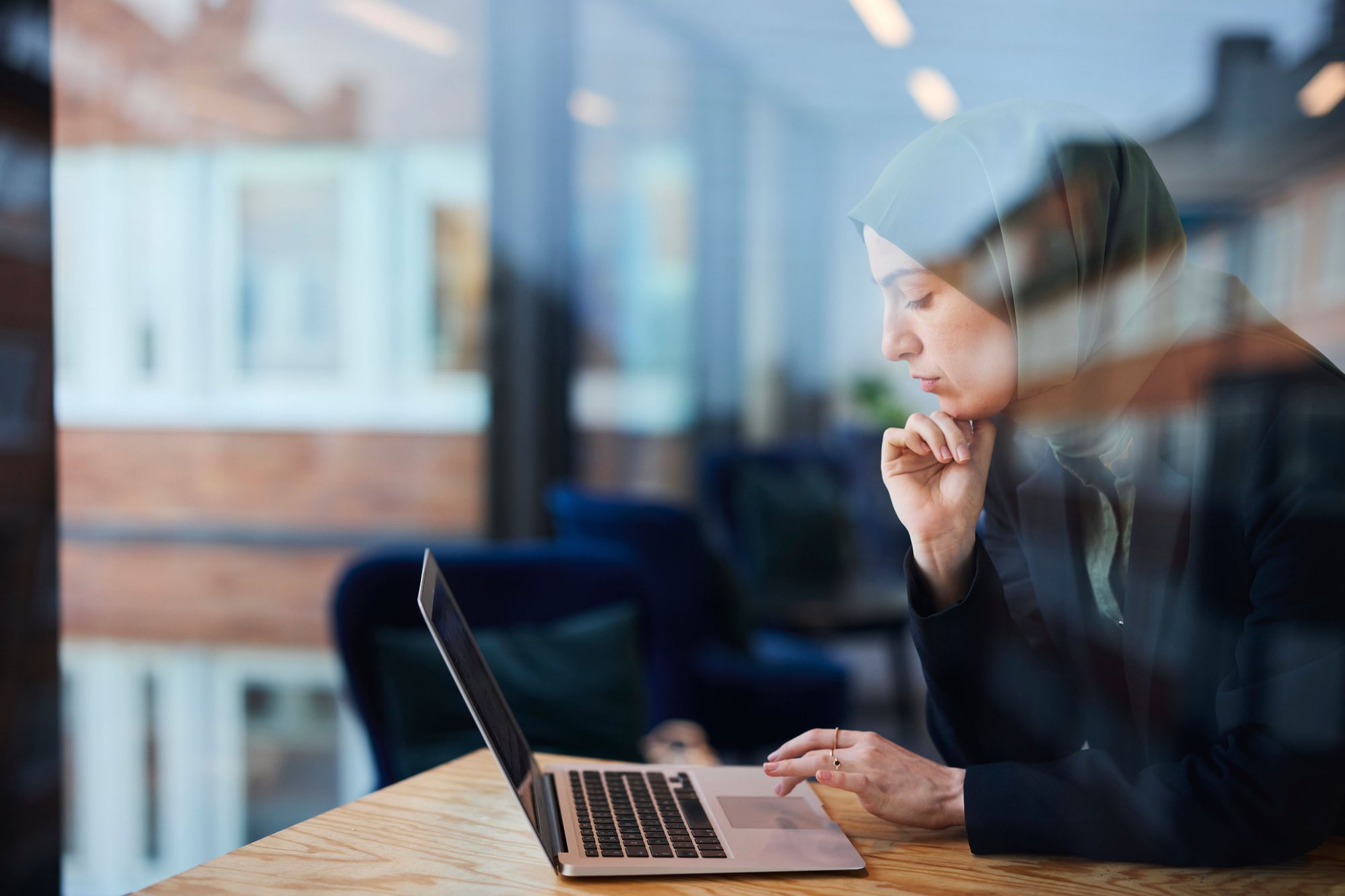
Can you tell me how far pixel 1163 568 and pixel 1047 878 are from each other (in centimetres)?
27

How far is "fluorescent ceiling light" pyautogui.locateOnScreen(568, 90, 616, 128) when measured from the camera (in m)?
3.02

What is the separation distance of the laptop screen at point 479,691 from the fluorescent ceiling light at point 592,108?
2.30m

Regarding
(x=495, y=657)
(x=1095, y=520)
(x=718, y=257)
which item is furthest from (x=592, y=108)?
(x=1095, y=520)

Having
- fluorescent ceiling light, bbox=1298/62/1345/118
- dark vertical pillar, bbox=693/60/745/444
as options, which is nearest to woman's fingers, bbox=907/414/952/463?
fluorescent ceiling light, bbox=1298/62/1345/118

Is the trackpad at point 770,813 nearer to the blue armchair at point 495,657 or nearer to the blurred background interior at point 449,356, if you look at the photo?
the blurred background interior at point 449,356

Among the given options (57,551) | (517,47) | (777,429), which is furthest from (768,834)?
(777,429)

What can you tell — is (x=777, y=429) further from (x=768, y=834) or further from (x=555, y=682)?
(x=768, y=834)

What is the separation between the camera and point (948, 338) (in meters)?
0.89

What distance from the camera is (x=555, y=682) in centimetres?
157

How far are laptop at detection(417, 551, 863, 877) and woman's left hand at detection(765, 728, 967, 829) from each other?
5 cm

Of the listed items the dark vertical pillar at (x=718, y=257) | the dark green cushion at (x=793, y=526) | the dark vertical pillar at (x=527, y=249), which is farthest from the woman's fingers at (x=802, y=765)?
the dark vertical pillar at (x=718, y=257)

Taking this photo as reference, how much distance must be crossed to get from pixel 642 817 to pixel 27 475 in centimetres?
101

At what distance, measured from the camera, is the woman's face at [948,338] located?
0.88 metres

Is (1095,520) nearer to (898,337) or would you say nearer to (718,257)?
(898,337)
